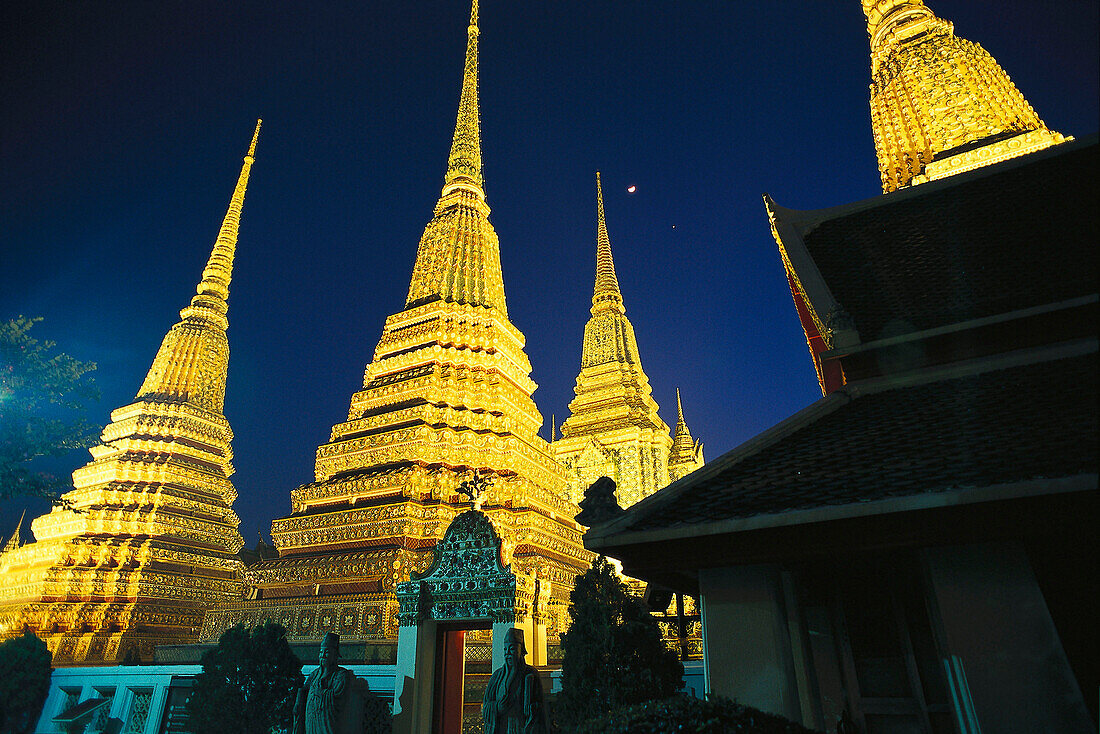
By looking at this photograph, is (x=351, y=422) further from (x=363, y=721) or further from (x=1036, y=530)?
(x=1036, y=530)

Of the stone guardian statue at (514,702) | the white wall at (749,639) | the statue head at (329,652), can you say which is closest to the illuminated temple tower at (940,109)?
the white wall at (749,639)

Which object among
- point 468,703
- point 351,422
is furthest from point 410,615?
point 351,422

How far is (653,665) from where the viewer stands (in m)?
7.39

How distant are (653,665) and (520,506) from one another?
940cm

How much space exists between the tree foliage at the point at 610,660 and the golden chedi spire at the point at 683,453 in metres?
27.2

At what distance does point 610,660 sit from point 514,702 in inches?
51.2

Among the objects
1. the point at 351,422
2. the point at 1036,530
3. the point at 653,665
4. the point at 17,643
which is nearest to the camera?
the point at 1036,530

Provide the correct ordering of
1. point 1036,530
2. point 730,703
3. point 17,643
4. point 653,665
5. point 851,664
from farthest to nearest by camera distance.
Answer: point 17,643 → point 653,665 → point 851,664 → point 1036,530 → point 730,703

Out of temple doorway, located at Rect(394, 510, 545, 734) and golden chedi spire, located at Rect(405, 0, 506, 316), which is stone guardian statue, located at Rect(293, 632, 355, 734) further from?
golden chedi spire, located at Rect(405, 0, 506, 316)

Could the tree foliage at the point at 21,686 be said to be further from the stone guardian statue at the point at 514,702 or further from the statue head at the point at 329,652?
the stone guardian statue at the point at 514,702

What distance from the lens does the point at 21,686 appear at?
14211mm

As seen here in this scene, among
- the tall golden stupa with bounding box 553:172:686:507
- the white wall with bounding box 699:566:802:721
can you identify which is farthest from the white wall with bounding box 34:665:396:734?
the tall golden stupa with bounding box 553:172:686:507

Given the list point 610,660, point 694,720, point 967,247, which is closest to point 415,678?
point 610,660

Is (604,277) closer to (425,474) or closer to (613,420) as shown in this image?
(613,420)
